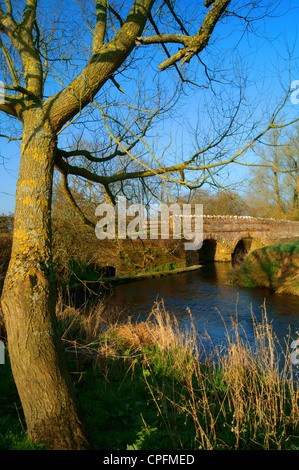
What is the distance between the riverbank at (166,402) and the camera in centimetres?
350

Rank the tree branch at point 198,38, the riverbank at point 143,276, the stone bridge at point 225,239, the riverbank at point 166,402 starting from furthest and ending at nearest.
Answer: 1. the stone bridge at point 225,239
2. the riverbank at point 143,276
3. the riverbank at point 166,402
4. the tree branch at point 198,38

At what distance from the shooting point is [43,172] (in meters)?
3.17

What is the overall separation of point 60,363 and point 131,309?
33.0 feet

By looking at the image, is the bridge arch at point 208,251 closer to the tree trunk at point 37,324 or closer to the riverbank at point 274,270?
the riverbank at point 274,270

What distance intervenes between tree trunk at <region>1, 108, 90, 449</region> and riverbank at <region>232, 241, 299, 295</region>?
525 inches

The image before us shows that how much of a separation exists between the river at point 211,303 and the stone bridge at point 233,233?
7948mm

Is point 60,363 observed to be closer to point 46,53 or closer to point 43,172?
point 43,172

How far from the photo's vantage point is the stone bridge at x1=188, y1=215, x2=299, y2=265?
27938 mm

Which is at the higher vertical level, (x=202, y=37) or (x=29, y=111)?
(x=202, y=37)

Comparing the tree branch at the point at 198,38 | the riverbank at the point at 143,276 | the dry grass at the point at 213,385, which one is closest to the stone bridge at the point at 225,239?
the riverbank at the point at 143,276

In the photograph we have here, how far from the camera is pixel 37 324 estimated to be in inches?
112

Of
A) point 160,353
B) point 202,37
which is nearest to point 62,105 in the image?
point 202,37

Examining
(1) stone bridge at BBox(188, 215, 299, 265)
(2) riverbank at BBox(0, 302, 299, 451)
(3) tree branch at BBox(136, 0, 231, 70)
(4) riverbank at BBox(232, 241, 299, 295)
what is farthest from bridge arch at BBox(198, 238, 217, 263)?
(3) tree branch at BBox(136, 0, 231, 70)

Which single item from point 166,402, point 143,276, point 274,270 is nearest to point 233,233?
point 143,276
